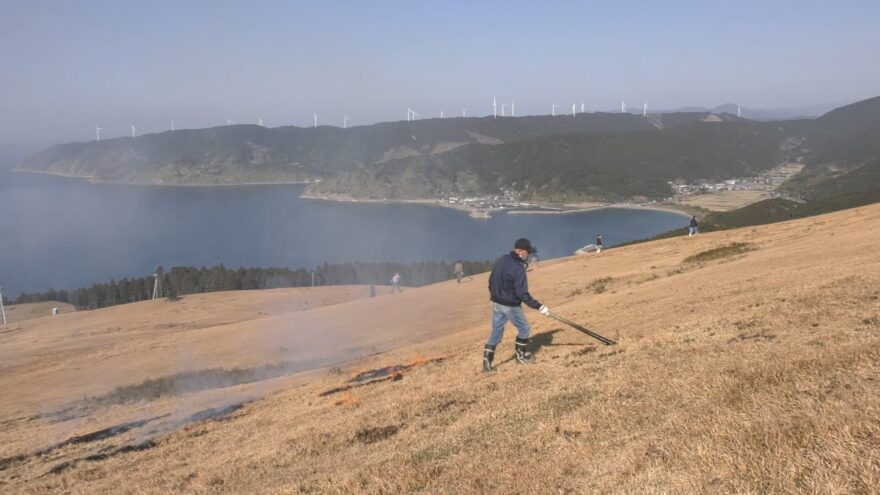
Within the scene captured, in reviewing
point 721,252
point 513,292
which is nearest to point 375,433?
point 513,292

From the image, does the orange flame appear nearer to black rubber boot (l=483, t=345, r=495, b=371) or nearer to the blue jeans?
black rubber boot (l=483, t=345, r=495, b=371)

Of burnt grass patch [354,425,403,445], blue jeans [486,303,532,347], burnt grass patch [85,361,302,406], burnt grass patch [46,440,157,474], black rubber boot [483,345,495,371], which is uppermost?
blue jeans [486,303,532,347]

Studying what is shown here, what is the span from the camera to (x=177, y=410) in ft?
57.0

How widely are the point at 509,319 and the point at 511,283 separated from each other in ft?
2.73

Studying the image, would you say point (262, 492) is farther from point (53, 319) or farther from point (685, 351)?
point (53, 319)

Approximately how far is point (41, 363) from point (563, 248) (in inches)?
4609

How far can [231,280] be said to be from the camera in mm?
91688

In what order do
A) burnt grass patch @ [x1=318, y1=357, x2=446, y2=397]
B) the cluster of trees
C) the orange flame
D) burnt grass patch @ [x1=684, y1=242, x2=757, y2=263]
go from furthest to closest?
the cluster of trees, burnt grass patch @ [x1=684, y1=242, x2=757, y2=263], burnt grass patch @ [x1=318, y1=357, x2=446, y2=397], the orange flame

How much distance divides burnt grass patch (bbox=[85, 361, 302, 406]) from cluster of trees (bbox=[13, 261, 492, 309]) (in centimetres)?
6332

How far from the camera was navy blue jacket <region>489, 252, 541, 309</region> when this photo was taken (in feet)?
39.9

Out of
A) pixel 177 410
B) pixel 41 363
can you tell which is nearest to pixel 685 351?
pixel 177 410

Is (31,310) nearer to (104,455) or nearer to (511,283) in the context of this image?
(104,455)

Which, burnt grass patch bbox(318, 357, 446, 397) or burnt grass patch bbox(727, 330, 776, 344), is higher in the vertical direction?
burnt grass patch bbox(727, 330, 776, 344)

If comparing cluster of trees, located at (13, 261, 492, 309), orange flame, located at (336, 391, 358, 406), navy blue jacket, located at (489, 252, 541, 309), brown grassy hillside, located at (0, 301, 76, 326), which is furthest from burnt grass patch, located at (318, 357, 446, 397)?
brown grassy hillside, located at (0, 301, 76, 326)
